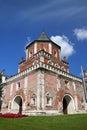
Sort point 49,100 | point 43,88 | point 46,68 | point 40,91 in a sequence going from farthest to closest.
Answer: point 46,68, point 49,100, point 43,88, point 40,91

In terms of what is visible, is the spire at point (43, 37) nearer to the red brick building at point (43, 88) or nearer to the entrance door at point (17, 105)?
the red brick building at point (43, 88)

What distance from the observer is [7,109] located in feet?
91.2

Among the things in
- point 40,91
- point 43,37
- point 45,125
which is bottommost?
point 45,125

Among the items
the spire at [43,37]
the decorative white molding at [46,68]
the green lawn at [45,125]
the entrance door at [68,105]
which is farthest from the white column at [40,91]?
the spire at [43,37]

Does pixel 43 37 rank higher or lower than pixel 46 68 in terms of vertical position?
higher

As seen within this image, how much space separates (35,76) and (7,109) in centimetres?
901

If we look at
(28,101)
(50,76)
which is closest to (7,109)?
(28,101)

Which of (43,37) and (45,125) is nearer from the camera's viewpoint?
(45,125)

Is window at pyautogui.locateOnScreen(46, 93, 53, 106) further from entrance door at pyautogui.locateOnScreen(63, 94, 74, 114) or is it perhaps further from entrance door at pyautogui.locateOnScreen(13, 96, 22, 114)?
entrance door at pyautogui.locateOnScreen(13, 96, 22, 114)

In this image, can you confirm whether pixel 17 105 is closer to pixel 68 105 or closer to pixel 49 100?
pixel 49 100

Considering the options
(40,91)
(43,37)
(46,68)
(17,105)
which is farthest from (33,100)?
(43,37)

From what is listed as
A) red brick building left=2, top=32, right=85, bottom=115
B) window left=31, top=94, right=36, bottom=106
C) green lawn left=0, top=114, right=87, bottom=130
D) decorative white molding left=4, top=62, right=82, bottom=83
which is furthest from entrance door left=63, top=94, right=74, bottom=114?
green lawn left=0, top=114, right=87, bottom=130

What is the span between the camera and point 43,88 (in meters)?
23.1

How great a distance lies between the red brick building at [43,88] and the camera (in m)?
23.1
